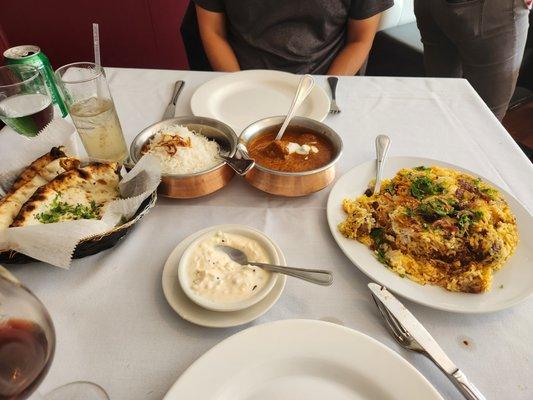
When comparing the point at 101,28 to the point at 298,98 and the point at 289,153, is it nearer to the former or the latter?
the point at 298,98

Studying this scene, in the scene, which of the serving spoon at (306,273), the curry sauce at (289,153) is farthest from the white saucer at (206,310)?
the curry sauce at (289,153)

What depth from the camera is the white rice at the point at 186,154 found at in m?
1.22

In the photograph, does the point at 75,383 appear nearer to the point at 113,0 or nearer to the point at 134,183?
the point at 134,183

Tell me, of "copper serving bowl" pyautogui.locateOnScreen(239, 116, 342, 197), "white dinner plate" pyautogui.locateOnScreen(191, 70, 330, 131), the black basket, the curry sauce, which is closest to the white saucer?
the black basket

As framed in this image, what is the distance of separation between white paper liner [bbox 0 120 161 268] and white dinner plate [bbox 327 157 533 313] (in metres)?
0.58

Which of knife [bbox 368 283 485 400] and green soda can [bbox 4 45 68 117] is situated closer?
knife [bbox 368 283 485 400]

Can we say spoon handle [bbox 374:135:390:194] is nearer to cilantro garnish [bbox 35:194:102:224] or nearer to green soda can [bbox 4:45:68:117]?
cilantro garnish [bbox 35:194:102:224]

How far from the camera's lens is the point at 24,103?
142 cm

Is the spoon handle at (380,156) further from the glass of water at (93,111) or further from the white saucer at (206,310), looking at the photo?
the glass of water at (93,111)

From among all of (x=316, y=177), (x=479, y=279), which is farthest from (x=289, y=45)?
(x=479, y=279)

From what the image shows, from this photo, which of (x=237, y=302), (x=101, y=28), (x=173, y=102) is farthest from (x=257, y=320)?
(x=101, y=28)

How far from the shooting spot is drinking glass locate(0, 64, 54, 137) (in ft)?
4.50

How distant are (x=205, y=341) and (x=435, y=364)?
525 millimetres

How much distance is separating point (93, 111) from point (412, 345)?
4.01ft
